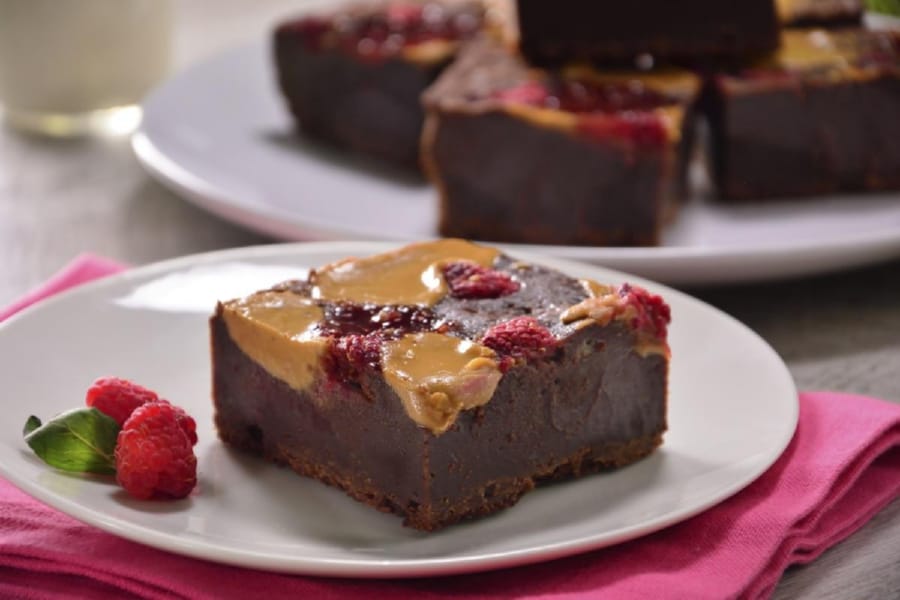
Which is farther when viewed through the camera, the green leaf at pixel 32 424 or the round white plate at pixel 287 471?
the green leaf at pixel 32 424

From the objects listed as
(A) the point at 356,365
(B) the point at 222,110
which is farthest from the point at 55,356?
(B) the point at 222,110

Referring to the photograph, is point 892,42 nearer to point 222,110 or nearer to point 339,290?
point 222,110

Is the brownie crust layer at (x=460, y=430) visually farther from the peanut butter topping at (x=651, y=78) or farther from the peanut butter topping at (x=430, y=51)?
the peanut butter topping at (x=430, y=51)

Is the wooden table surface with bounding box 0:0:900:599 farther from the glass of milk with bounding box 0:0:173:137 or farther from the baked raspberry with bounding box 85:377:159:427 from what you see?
the baked raspberry with bounding box 85:377:159:427

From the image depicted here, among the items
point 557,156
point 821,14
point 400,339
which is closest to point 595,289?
point 400,339

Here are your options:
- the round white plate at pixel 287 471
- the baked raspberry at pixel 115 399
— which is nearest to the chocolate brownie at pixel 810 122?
the round white plate at pixel 287 471

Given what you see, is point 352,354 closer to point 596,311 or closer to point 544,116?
point 596,311

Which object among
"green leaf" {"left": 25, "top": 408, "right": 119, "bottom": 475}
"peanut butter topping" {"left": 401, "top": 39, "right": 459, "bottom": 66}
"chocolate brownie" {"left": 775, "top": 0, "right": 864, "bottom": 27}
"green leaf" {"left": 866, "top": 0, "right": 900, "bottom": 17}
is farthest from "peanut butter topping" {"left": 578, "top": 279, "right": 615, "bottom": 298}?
"chocolate brownie" {"left": 775, "top": 0, "right": 864, "bottom": 27}
